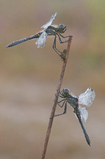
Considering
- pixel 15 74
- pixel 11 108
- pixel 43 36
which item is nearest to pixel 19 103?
pixel 11 108

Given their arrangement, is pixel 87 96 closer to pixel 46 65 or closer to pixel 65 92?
pixel 65 92

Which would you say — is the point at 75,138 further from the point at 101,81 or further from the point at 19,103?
the point at 101,81

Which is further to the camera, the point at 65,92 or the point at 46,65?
the point at 46,65

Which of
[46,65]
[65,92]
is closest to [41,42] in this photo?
[65,92]

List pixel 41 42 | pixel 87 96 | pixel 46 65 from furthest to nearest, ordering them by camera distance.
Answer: pixel 46 65 → pixel 87 96 → pixel 41 42

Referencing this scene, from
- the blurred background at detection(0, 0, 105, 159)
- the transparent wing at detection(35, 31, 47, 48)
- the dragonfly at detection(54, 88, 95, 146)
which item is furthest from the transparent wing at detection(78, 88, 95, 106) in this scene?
the blurred background at detection(0, 0, 105, 159)

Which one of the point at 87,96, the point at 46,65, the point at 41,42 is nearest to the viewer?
the point at 41,42

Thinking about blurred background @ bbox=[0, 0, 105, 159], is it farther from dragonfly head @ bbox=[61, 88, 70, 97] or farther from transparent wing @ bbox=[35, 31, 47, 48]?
transparent wing @ bbox=[35, 31, 47, 48]

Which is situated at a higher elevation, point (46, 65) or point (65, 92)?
point (46, 65)
